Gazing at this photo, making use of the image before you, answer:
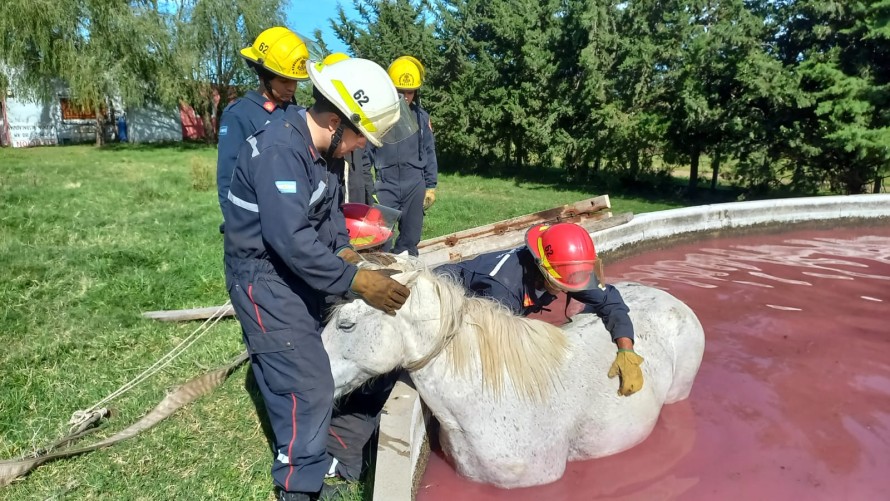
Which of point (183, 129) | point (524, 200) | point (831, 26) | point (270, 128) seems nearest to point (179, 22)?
point (183, 129)

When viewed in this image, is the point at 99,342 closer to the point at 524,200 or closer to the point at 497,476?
the point at 497,476

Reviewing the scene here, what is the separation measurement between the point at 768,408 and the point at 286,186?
3.48 m

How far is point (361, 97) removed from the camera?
2434 millimetres

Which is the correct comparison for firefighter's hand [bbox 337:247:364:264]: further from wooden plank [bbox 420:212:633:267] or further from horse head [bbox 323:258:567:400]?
→ wooden plank [bbox 420:212:633:267]

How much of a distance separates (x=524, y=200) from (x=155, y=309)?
9.39 metres

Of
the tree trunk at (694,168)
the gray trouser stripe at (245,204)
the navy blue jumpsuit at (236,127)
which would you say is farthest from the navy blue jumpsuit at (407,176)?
the tree trunk at (694,168)

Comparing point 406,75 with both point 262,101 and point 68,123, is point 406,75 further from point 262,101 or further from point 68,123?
point 68,123

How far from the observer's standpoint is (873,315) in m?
5.67

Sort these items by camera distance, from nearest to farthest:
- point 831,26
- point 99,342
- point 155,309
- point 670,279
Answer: point 99,342 → point 155,309 → point 670,279 → point 831,26

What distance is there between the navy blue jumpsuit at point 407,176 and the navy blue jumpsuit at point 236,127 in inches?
83.8

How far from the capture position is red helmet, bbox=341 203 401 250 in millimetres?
3582

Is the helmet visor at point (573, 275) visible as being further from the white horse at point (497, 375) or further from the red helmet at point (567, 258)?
the white horse at point (497, 375)

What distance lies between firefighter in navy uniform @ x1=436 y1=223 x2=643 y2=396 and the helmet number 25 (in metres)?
1.06

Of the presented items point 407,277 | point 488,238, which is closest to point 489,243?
point 488,238
